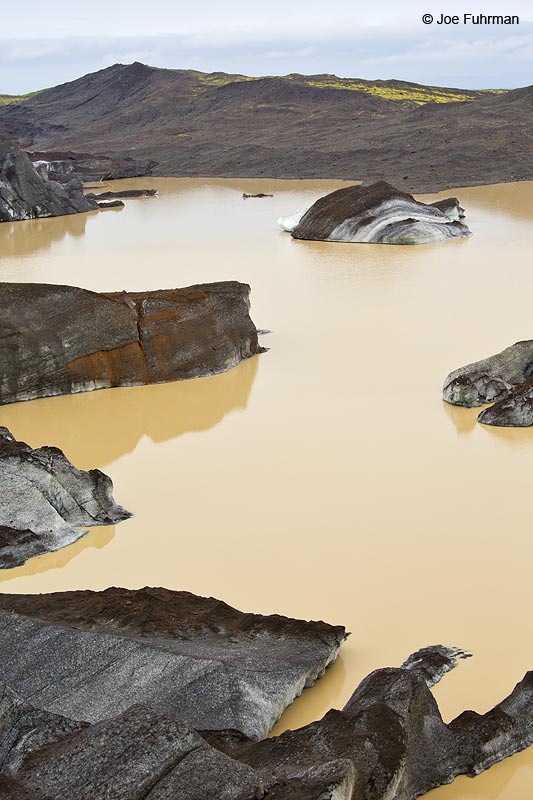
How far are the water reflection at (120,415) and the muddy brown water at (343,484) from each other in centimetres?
3

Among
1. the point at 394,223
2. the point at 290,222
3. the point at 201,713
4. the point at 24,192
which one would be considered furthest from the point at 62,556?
the point at 24,192

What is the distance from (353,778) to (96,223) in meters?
25.1

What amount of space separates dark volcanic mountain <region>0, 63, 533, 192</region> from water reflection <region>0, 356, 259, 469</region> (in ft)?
71.7

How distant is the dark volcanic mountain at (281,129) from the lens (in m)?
37.6

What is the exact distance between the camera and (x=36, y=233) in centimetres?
2603

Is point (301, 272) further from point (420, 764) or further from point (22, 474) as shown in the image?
point (420, 764)

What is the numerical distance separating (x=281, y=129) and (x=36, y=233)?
28933 mm

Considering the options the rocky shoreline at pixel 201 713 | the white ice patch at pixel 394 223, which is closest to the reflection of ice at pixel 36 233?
the white ice patch at pixel 394 223

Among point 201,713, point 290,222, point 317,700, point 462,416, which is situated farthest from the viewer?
point 290,222

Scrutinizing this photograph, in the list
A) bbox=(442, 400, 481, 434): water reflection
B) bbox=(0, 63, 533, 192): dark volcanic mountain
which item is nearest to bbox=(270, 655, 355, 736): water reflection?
bbox=(442, 400, 481, 434): water reflection

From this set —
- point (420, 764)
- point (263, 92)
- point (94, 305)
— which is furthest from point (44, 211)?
point (263, 92)

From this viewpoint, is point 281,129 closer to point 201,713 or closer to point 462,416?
point 462,416

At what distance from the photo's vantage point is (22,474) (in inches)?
282

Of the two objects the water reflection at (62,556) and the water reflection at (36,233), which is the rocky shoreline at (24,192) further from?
the water reflection at (62,556)
